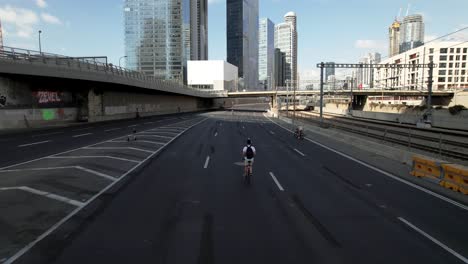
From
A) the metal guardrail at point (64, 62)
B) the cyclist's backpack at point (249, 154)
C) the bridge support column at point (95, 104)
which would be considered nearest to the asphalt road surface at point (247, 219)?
the cyclist's backpack at point (249, 154)

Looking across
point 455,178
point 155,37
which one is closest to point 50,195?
point 455,178

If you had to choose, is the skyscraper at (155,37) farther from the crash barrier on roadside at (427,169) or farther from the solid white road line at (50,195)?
the solid white road line at (50,195)

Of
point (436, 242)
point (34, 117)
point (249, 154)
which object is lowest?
point (436, 242)

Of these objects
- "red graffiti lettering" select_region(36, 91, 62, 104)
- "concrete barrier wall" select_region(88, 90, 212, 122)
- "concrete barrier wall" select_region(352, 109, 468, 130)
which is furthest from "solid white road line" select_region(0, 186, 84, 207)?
"concrete barrier wall" select_region(352, 109, 468, 130)

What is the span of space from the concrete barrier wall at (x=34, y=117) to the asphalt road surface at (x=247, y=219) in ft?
68.9

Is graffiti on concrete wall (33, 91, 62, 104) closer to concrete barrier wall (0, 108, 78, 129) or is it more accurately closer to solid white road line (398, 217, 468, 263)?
concrete barrier wall (0, 108, 78, 129)

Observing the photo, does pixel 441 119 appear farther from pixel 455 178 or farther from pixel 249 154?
pixel 249 154

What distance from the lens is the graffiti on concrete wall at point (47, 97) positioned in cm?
3794

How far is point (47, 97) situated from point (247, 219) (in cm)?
3726

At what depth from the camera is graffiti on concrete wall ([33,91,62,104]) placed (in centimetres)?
3794

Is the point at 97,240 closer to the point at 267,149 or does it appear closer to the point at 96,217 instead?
the point at 96,217

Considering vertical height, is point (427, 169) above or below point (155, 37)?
below

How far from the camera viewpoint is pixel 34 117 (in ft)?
123

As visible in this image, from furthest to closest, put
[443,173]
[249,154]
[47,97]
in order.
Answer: [47,97]
[249,154]
[443,173]
